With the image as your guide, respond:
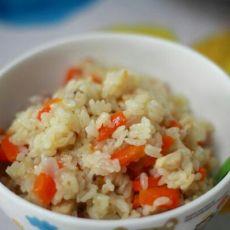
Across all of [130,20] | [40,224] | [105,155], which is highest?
[130,20]

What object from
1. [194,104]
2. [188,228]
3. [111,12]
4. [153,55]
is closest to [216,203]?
[188,228]

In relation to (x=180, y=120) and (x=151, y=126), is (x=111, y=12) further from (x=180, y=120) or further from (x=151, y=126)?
(x=151, y=126)

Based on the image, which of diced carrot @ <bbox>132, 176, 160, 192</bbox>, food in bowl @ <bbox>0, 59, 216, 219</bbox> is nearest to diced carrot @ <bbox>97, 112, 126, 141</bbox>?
food in bowl @ <bbox>0, 59, 216, 219</bbox>

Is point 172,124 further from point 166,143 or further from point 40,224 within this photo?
point 40,224

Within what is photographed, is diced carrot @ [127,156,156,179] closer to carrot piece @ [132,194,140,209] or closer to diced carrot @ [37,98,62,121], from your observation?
carrot piece @ [132,194,140,209]

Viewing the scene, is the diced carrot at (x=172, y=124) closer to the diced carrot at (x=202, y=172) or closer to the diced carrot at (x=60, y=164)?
the diced carrot at (x=202, y=172)

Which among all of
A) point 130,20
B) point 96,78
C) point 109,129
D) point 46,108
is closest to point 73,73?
point 96,78
